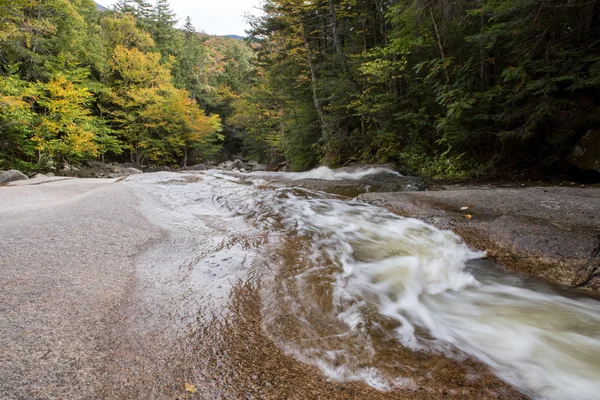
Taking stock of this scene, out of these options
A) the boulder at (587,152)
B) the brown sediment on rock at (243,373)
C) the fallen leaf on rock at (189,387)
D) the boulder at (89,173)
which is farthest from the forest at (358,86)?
the fallen leaf on rock at (189,387)

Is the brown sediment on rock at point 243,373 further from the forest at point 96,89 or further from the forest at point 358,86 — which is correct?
the forest at point 96,89

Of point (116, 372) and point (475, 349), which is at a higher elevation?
point (116, 372)

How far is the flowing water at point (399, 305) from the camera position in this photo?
1639mm

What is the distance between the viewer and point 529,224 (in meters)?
3.40

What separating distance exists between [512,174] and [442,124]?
216 centimetres

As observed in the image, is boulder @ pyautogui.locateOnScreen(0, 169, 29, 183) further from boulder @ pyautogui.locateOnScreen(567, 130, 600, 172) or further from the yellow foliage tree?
boulder @ pyautogui.locateOnScreen(567, 130, 600, 172)

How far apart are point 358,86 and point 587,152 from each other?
26.6 ft

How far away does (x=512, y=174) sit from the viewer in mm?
6969

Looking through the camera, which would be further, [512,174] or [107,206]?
[512,174]

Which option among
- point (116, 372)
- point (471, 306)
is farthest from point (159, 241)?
point (471, 306)

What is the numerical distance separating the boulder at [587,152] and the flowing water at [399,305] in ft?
13.9

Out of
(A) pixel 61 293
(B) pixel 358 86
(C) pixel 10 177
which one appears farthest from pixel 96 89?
(A) pixel 61 293

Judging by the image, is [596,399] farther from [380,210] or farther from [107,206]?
[107,206]

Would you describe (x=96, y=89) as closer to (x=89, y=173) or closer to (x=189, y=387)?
(x=89, y=173)
